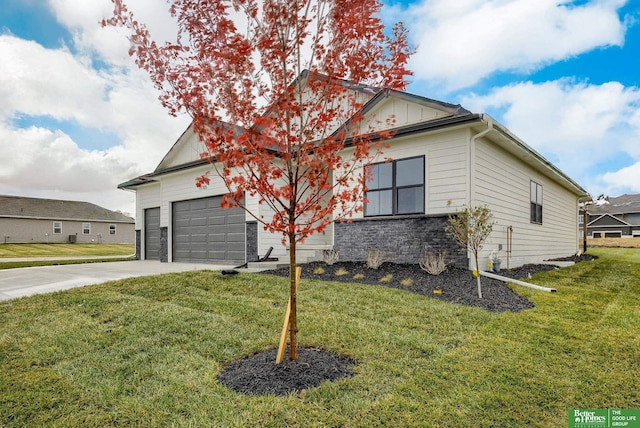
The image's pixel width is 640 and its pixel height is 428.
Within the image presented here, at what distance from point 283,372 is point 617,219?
161 feet

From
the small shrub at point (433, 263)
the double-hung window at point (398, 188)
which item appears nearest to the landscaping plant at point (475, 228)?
the small shrub at point (433, 263)

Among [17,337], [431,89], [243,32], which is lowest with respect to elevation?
[17,337]

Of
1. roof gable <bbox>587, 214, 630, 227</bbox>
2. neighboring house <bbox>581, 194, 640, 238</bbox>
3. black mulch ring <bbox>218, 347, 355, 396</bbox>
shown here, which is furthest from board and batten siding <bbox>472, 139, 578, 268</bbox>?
roof gable <bbox>587, 214, 630, 227</bbox>

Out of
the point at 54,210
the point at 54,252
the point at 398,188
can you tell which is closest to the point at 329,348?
the point at 398,188

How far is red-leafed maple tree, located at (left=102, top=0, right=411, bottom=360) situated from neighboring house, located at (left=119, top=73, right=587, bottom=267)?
352cm

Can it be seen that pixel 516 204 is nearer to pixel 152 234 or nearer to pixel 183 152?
pixel 183 152

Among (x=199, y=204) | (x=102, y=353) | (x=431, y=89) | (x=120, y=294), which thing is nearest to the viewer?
(x=102, y=353)

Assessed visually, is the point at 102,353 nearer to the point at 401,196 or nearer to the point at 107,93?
the point at 401,196

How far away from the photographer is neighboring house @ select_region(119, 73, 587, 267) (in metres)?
8.43

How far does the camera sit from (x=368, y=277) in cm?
797

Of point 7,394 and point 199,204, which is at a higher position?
point 199,204

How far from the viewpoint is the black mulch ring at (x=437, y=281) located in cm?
594

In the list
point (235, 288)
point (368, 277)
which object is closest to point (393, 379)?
point (235, 288)

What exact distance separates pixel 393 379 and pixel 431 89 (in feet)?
26.2
